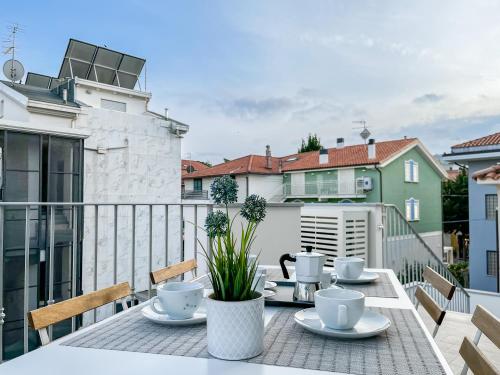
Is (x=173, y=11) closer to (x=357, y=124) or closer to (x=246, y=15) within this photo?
(x=246, y=15)

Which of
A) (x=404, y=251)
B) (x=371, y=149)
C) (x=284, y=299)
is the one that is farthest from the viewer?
(x=371, y=149)

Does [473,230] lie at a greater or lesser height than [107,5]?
lesser

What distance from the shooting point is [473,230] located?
1083 centimetres

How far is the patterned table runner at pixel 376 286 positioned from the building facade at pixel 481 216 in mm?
10047

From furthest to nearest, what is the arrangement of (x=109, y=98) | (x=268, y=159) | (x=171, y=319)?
(x=268, y=159)
(x=109, y=98)
(x=171, y=319)

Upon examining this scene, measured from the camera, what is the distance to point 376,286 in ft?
5.14

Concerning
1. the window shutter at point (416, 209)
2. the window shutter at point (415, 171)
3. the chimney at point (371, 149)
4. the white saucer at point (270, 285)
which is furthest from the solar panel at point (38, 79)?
the window shutter at point (416, 209)

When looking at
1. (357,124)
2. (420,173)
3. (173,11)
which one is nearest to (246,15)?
(173,11)

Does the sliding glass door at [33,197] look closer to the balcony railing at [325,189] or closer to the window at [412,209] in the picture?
the balcony railing at [325,189]

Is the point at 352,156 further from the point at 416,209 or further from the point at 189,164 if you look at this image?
the point at 189,164

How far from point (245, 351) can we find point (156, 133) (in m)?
12.0

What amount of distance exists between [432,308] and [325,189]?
16.9 meters

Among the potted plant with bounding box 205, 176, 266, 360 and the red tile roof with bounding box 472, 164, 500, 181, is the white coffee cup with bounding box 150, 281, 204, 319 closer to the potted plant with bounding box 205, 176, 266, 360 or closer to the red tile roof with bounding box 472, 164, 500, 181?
the potted plant with bounding box 205, 176, 266, 360

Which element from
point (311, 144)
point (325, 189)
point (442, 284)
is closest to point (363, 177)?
point (325, 189)
